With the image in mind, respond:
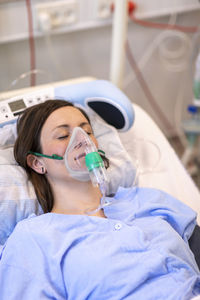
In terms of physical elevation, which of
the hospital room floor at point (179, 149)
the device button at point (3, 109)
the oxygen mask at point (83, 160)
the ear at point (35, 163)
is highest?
the device button at point (3, 109)

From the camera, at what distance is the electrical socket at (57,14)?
6.21 feet

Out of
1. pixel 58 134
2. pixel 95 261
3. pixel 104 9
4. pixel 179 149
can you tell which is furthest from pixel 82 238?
pixel 179 149

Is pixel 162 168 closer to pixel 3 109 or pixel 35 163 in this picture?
pixel 35 163

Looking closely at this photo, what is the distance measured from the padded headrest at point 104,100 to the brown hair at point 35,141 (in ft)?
0.49

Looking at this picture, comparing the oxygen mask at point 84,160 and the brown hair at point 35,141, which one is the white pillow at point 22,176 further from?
the oxygen mask at point 84,160

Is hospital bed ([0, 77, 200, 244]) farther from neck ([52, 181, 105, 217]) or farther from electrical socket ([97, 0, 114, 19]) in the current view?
electrical socket ([97, 0, 114, 19])

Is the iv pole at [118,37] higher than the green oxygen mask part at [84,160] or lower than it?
higher

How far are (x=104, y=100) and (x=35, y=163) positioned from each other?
375 mm

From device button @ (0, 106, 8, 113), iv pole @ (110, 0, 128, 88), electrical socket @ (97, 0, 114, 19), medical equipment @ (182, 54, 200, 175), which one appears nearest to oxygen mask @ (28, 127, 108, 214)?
device button @ (0, 106, 8, 113)

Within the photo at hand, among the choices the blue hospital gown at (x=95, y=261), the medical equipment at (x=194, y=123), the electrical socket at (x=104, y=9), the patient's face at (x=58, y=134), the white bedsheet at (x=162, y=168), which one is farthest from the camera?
the electrical socket at (x=104, y=9)

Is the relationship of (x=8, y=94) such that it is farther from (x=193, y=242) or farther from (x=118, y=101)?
(x=193, y=242)

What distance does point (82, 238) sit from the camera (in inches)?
43.7

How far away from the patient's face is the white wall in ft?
2.29

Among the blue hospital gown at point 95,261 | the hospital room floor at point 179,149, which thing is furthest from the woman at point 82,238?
the hospital room floor at point 179,149
